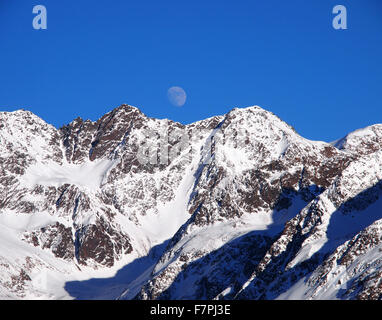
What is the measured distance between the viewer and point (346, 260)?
186000mm

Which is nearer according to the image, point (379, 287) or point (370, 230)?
point (379, 287)

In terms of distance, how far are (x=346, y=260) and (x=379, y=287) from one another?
1843 cm
